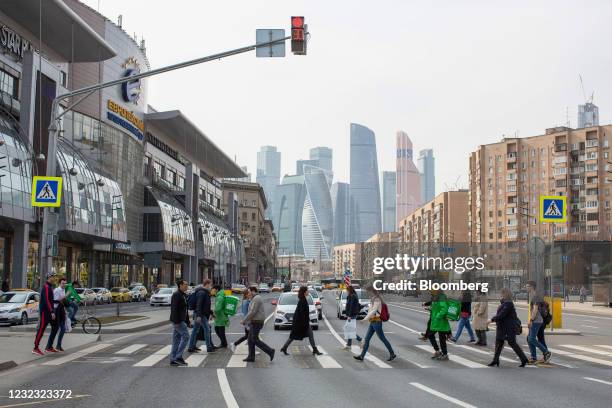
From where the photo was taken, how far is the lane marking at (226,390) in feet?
33.0

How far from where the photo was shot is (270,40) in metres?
15.7

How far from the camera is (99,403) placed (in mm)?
9984

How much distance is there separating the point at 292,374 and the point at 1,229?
39686 millimetres

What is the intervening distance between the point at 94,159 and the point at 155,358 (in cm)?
5444

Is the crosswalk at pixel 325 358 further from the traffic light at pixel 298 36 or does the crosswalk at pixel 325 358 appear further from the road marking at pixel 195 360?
the traffic light at pixel 298 36

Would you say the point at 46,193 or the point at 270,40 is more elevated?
the point at 270,40

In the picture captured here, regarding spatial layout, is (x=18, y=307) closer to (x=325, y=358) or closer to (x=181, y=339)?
(x=181, y=339)

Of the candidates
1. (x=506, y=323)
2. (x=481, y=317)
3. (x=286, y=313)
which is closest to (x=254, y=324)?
(x=506, y=323)

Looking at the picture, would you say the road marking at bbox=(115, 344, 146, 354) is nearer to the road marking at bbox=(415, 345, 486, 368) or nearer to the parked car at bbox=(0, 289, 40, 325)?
the road marking at bbox=(415, 345, 486, 368)

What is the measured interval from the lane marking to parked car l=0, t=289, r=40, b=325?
1779 cm

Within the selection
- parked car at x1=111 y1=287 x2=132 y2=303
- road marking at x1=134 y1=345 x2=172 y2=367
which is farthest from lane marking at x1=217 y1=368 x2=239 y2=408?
parked car at x1=111 y1=287 x2=132 y2=303

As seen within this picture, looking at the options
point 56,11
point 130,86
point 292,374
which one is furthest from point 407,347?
point 130,86

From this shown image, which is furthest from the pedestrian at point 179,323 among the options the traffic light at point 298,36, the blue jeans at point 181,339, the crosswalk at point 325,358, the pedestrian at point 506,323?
the pedestrian at point 506,323

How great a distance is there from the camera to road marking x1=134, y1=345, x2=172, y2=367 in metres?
15.2
